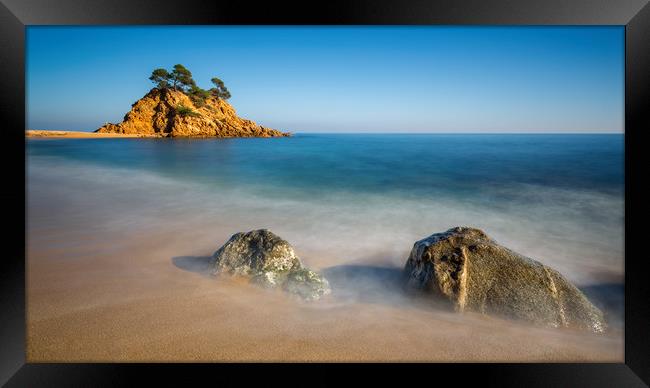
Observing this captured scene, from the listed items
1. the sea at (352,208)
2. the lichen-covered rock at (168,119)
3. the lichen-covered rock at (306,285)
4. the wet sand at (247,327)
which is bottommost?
the wet sand at (247,327)

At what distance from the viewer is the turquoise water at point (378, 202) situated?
507cm

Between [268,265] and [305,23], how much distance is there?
7.42ft

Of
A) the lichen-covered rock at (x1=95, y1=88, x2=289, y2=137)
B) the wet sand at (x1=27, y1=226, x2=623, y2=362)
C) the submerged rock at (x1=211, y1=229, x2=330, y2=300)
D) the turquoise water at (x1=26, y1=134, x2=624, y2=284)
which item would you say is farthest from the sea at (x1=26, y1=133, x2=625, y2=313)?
the lichen-covered rock at (x1=95, y1=88, x2=289, y2=137)

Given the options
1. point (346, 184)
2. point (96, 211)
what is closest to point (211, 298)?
point (96, 211)

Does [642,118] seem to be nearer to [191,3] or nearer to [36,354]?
[191,3]

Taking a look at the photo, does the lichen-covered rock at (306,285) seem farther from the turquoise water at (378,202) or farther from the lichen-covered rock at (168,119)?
the lichen-covered rock at (168,119)

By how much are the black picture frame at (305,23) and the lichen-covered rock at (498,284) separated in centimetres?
79

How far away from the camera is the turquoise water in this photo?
16.6 ft

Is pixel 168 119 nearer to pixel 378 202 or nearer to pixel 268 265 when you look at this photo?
pixel 378 202

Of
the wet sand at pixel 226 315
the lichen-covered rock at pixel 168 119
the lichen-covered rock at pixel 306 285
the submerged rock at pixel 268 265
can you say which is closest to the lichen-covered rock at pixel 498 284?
the wet sand at pixel 226 315

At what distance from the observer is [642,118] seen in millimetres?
2129

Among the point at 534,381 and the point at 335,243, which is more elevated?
the point at 335,243

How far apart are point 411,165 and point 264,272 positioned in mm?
11824

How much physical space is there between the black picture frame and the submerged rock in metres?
1.21
